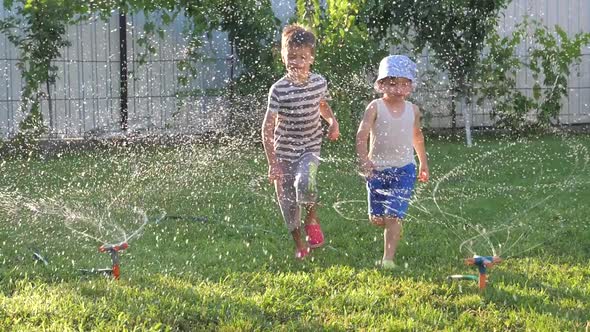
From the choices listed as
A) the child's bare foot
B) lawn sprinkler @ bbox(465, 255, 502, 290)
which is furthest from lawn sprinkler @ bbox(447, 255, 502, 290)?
the child's bare foot

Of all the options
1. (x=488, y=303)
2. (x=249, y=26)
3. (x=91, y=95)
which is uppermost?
(x=249, y=26)

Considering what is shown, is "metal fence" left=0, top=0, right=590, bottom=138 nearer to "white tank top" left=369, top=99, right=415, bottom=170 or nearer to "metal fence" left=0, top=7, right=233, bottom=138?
"metal fence" left=0, top=7, right=233, bottom=138

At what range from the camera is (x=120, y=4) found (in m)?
9.09

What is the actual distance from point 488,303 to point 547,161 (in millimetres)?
4988

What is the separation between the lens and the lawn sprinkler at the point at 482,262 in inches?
143

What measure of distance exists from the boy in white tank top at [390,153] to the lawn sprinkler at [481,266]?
45 centimetres

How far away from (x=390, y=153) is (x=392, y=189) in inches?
7.0

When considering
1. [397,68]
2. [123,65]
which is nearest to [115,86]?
[123,65]

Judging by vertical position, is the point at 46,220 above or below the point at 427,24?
below

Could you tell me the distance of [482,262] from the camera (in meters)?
3.64

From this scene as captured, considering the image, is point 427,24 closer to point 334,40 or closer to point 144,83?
point 334,40

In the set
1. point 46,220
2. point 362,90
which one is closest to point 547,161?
point 362,90

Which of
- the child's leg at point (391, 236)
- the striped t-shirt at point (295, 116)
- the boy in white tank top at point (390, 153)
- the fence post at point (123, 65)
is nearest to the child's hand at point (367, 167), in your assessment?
the boy in white tank top at point (390, 153)

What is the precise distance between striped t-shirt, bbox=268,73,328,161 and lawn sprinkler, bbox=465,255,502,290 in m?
1.22
